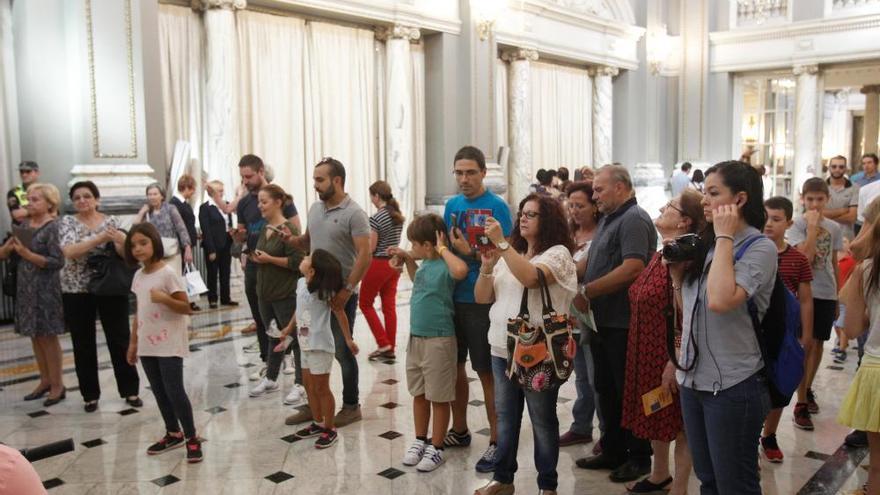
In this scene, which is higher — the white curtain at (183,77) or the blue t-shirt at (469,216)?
the white curtain at (183,77)

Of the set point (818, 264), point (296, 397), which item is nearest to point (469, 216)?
point (296, 397)

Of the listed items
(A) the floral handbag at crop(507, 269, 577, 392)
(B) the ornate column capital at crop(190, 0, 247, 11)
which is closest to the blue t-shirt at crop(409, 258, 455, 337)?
(A) the floral handbag at crop(507, 269, 577, 392)

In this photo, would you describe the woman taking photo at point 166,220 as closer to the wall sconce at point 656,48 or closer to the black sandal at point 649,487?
the black sandal at point 649,487

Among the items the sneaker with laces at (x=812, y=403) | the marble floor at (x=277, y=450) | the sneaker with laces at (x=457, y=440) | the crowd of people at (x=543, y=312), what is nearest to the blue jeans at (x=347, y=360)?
the crowd of people at (x=543, y=312)

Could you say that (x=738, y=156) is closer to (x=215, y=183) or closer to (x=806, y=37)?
(x=806, y=37)

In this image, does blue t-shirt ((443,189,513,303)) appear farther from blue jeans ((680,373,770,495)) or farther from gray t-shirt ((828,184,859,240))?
gray t-shirt ((828,184,859,240))

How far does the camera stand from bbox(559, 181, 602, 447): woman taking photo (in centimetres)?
366

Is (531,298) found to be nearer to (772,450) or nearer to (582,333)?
(582,333)

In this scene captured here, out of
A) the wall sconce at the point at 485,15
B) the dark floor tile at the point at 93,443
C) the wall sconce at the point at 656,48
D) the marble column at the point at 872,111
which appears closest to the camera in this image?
the dark floor tile at the point at 93,443

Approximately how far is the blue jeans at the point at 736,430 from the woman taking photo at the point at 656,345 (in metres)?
0.62

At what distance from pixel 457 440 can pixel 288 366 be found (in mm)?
2117

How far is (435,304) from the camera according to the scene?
368 centimetres

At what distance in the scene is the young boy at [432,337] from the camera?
144 inches

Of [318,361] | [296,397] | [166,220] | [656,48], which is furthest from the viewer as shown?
[656,48]
